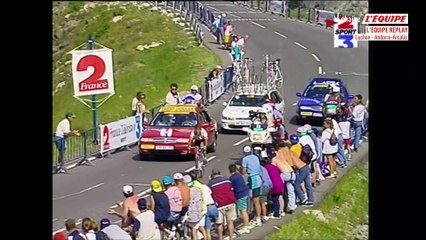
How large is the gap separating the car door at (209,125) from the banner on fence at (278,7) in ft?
23.2

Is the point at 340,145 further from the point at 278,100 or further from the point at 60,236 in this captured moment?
the point at 60,236

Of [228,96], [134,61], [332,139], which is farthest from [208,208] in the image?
[134,61]

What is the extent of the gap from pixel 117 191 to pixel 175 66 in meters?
11.5

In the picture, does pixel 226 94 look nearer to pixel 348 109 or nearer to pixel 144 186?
pixel 348 109

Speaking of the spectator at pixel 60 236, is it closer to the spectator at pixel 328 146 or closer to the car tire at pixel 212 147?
the spectator at pixel 328 146

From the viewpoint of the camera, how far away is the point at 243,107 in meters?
29.8

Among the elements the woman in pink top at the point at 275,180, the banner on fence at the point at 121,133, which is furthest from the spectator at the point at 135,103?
the woman in pink top at the point at 275,180

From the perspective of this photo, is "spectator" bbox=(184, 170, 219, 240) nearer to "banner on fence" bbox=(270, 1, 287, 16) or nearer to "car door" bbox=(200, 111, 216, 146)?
"car door" bbox=(200, 111, 216, 146)

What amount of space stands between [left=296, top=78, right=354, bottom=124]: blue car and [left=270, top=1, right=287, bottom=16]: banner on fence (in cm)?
458

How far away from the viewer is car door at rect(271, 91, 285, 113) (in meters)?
28.8
